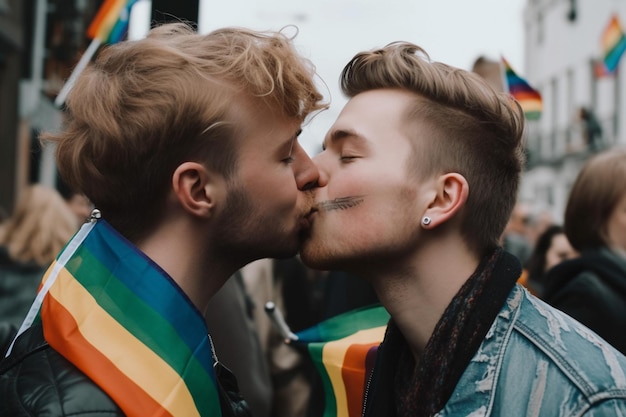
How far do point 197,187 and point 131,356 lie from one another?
497 millimetres

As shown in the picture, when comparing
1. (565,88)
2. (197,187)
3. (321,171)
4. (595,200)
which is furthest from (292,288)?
(565,88)

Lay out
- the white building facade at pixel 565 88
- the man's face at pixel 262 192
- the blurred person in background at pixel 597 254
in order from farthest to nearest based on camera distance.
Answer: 1. the white building facade at pixel 565 88
2. the blurred person in background at pixel 597 254
3. the man's face at pixel 262 192

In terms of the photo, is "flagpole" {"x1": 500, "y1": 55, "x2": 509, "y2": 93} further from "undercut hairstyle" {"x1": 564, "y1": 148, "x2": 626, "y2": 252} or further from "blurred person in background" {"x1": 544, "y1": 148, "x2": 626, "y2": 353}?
"undercut hairstyle" {"x1": 564, "y1": 148, "x2": 626, "y2": 252}

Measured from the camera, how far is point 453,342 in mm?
2307

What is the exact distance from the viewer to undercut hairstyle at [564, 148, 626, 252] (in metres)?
4.39

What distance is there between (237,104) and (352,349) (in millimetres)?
1052

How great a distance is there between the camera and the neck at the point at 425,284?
2598 mm

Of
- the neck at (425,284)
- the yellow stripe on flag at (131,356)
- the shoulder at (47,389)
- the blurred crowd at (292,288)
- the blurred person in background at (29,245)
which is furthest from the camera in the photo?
the blurred person in background at (29,245)

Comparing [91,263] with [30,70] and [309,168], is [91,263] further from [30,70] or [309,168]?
[30,70]

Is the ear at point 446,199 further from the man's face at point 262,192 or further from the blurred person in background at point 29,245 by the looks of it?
the blurred person in background at point 29,245

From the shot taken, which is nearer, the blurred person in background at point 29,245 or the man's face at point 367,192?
the man's face at point 367,192

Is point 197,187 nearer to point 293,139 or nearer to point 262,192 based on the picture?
point 262,192

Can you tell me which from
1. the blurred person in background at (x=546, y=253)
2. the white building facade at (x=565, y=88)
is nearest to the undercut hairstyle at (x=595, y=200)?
the blurred person in background at (x=546, y=253)

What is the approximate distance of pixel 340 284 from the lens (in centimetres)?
432
